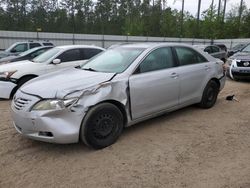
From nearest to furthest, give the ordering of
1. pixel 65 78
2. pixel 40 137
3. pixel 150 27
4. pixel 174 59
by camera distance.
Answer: pixel 40 137
pixel 65 78
pixel 174 59
pixel 150 27

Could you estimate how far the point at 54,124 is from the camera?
380 cm

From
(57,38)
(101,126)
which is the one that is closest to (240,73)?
(101,126)

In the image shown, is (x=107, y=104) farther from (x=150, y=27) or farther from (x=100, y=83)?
(x=150, y=27)

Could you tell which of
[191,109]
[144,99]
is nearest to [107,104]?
[144,99]

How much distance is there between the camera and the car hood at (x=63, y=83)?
12.9ft

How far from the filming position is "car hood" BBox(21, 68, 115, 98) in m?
3.93

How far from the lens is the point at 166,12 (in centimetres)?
5441

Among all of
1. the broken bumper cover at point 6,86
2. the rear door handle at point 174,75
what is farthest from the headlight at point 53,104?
the broken bumper cover at point 6,86

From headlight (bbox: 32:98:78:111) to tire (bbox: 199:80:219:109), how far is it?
329 cm

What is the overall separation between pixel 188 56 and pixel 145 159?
8.86ft

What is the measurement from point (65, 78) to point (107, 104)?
83 cm

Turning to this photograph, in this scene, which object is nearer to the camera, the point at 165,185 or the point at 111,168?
the point at 165,185

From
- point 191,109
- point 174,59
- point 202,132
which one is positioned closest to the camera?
point 202,132

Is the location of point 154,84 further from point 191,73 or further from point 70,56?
point 70,56
